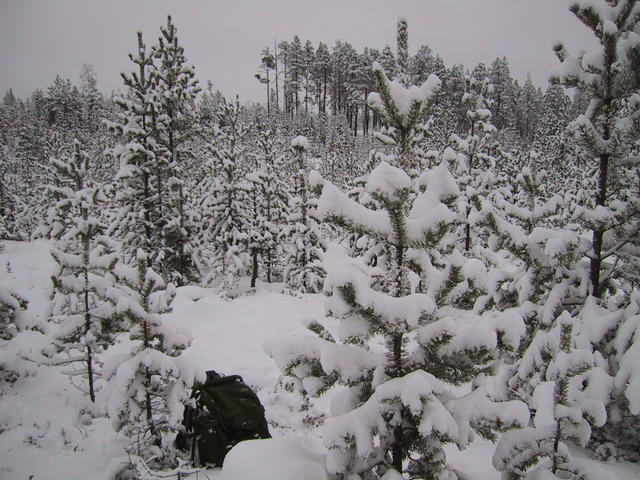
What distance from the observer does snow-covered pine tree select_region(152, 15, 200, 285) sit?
15.1 metres

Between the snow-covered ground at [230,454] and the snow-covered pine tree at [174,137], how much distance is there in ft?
20.1

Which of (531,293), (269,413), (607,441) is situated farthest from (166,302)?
(607,441)

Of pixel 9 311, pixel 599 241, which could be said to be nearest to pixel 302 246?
pixel 9 311

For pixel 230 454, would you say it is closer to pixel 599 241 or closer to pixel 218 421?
pixel 218 421

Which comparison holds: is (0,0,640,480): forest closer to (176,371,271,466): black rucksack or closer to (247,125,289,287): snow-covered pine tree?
(176,371,271,466): black rucksack

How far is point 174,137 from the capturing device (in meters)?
16.0

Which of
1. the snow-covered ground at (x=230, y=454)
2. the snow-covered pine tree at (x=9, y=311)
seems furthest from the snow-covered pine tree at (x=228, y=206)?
the snow-covered pine tree at (x=9, y=311)

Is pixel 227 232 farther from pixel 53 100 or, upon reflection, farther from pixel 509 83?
pixel 509 83

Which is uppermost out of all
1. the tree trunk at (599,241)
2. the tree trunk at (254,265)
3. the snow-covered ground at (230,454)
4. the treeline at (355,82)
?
the treeline at (355,82)

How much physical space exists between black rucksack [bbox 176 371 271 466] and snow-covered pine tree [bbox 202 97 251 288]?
1114 cm

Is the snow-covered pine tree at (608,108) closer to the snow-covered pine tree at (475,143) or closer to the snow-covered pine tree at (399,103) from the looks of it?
the snow-covered pine tree at (399,103)

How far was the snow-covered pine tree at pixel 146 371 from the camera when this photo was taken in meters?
4.58

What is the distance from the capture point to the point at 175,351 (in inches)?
200

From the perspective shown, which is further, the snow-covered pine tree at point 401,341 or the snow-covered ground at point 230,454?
the snow-covered ground at point 230,454
